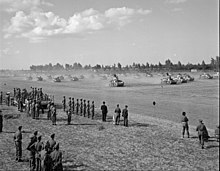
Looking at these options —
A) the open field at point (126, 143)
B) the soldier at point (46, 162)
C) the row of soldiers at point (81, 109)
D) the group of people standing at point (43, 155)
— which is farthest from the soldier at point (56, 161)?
the row of soldiers at point (81, 109)

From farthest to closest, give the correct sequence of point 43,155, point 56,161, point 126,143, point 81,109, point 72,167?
point 81,109 → point 126,143 → point 72,167 → point 43,155 → point 56,161

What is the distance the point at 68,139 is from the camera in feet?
49.3

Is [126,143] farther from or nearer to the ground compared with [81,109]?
nearer to the ground

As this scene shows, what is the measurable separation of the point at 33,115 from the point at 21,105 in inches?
133

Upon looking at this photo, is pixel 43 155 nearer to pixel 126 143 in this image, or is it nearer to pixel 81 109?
pixel 126 143

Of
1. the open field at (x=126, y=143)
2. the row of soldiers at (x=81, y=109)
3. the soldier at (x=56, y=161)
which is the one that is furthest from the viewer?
the row of soldiers at (x=81, y=109)

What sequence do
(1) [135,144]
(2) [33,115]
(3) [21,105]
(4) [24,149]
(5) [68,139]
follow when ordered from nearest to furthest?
(4) [24,149] → (1) [135,144] → (5) [68,139] → (2) [33,115] → (3) [21,105]

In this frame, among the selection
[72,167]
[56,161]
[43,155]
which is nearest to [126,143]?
[72,167]

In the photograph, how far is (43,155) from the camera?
9.12 metres

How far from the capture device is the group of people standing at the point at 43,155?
906 cm

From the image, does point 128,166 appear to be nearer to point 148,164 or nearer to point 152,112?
point 148,164

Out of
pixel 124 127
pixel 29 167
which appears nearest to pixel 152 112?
pixel 124 127

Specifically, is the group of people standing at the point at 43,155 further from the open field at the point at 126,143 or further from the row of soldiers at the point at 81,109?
the row of soldiers at the point at 81,109

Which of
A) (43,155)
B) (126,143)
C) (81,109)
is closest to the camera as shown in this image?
(43,155)
